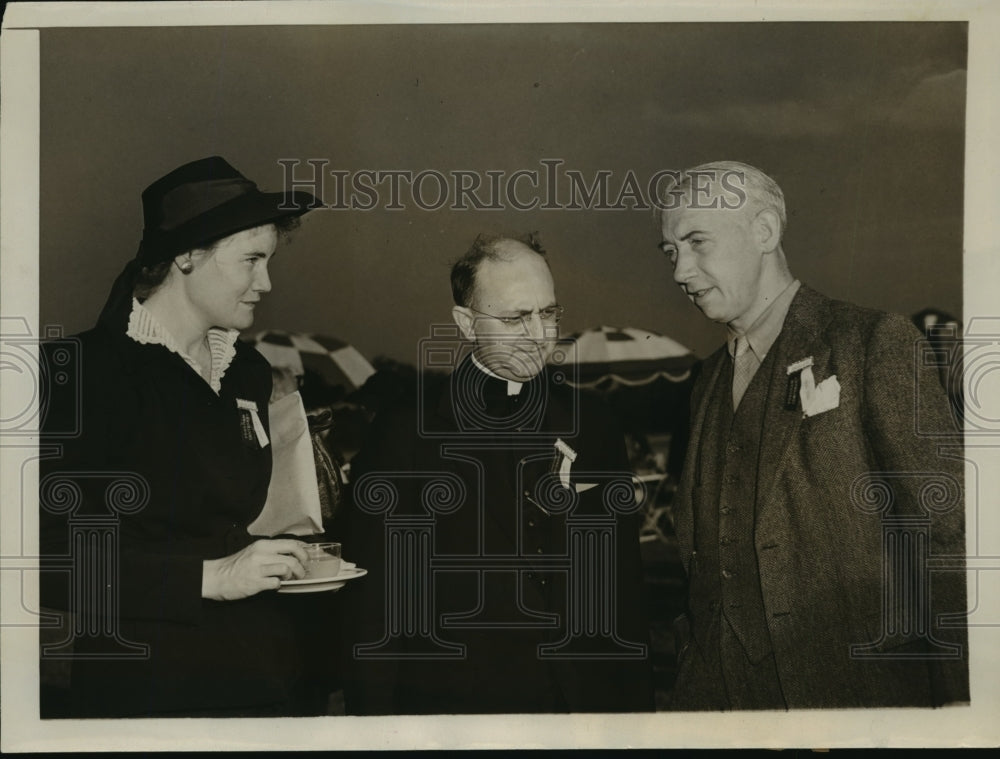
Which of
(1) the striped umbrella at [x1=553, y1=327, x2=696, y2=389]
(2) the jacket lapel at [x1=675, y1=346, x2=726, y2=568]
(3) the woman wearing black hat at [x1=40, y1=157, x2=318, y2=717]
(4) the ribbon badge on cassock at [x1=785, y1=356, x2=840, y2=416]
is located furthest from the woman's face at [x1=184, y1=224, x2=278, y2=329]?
(4) the ribbon badge on cassock at [x1=785, y1=356, x2=840, y2=416]

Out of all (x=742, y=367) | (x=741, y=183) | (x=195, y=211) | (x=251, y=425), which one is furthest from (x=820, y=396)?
(x=195, y=211)

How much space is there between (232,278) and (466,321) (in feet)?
2.63

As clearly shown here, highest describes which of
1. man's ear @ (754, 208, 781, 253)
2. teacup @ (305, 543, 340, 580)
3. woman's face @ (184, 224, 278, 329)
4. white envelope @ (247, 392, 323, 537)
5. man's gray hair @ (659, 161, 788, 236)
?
man's gray hair @ (659, 161, 788, 236)

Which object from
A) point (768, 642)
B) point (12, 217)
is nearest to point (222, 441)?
point (12, 217)

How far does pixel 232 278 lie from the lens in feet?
12.1

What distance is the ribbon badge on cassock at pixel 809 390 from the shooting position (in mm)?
3623

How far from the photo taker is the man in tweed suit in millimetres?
3627

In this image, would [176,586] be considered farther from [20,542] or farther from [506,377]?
[506,377]

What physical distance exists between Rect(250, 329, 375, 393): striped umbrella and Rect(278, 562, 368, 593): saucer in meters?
0.62

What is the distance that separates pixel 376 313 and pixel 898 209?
185cm

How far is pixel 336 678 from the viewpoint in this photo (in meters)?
3.73

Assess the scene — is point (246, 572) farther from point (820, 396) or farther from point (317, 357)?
point (820, 396)

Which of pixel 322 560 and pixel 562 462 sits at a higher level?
pixel 562 462

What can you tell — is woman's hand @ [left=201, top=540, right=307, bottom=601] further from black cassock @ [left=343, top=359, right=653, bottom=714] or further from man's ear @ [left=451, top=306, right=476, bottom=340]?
man's ear @ [left=451, top=306, right=476, bottom=340]
